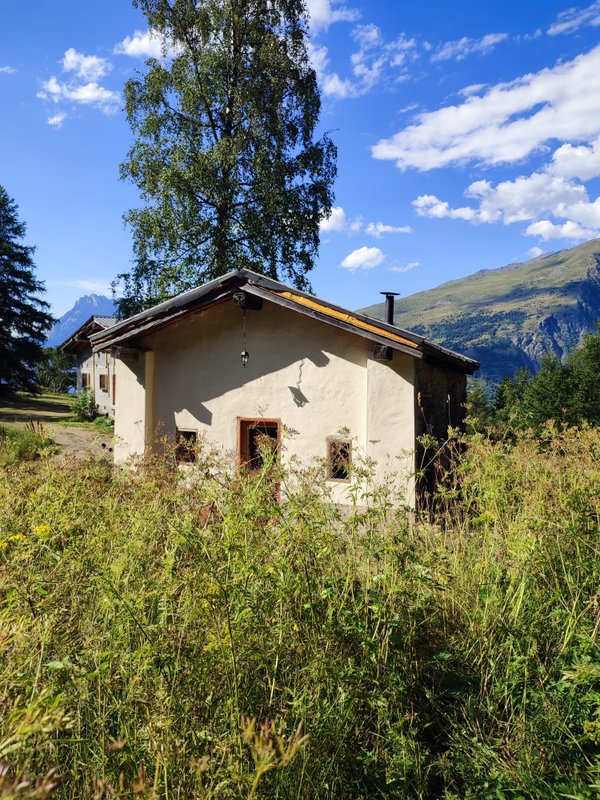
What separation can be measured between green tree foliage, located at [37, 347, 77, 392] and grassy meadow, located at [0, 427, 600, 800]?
1816 inches

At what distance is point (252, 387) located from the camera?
10.0 m

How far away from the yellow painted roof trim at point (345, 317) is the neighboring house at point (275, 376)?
0.02m

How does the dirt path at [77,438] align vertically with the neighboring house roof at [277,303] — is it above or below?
below

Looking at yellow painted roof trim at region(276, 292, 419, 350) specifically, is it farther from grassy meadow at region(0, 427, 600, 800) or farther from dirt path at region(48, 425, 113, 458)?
dirt path at region(48, 425, 113, 458)

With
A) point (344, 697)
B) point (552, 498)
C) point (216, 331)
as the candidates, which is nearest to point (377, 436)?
point (216, 331)

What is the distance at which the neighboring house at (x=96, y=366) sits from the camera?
27328 millimetres

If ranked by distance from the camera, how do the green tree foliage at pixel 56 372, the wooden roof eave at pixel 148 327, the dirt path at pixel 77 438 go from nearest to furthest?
the wooden roof eave at pixel 148 327
the dirt path at pixel 77 438
the green tree foliage at pixel 56 372

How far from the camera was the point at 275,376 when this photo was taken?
9844mm

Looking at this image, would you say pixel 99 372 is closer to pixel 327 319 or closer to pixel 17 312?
pixel 17 312

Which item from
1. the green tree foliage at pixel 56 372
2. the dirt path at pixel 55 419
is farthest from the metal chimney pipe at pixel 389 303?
the green tree foliage at pixel 56 372

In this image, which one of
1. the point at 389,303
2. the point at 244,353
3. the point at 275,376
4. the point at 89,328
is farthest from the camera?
the point at 89,328

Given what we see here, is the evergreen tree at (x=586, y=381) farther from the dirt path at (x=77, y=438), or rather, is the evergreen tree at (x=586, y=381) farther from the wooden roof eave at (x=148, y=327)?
the dirt path at (x=77, y=438)

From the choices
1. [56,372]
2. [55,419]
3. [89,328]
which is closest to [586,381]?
[89,328]

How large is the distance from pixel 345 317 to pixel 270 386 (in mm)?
2182
